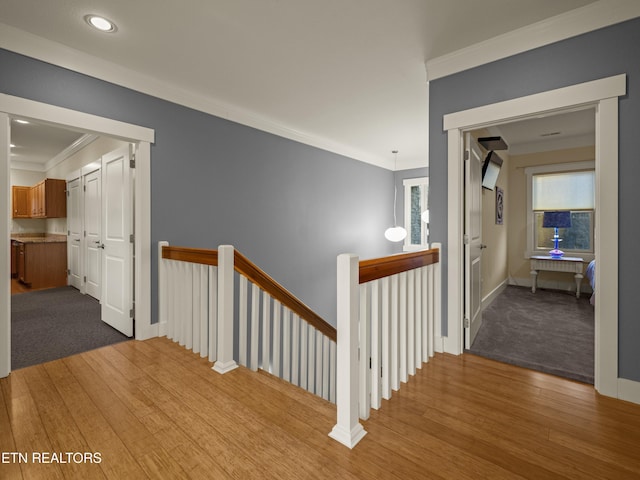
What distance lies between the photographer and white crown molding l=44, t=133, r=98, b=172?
4.67m

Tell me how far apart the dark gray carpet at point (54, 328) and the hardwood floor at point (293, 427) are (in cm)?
56

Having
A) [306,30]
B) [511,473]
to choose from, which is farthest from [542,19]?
[511,473]

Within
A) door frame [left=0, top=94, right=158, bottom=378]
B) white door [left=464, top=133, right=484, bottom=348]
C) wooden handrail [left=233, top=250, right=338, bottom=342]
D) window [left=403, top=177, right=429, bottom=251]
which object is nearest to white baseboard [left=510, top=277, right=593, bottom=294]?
window [left=403, top=177, right=429, bottom=251]

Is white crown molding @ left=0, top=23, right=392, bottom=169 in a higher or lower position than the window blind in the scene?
higher

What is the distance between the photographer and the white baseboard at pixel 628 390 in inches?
74.2

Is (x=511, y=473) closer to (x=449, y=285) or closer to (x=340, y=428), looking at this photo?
(x=340, y=428)

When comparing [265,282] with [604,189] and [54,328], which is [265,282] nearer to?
[604,189]

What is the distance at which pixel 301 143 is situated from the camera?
4570 mm

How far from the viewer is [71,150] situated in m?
5.41

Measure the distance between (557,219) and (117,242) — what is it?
6.52m

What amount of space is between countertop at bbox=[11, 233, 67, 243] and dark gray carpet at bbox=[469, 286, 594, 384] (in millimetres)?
7004

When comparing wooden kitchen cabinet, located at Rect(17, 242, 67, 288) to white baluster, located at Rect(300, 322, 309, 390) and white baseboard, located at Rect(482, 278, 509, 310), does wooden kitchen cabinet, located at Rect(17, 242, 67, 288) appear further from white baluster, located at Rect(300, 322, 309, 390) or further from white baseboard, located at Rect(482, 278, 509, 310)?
white baseboard, located at Rect(482, 278, 509, 310)

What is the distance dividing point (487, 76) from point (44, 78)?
3379 mm

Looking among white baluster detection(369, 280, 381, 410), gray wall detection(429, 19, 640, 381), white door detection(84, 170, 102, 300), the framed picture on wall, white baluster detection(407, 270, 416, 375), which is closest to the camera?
white baluster detection(369, 280, 381, 410)
